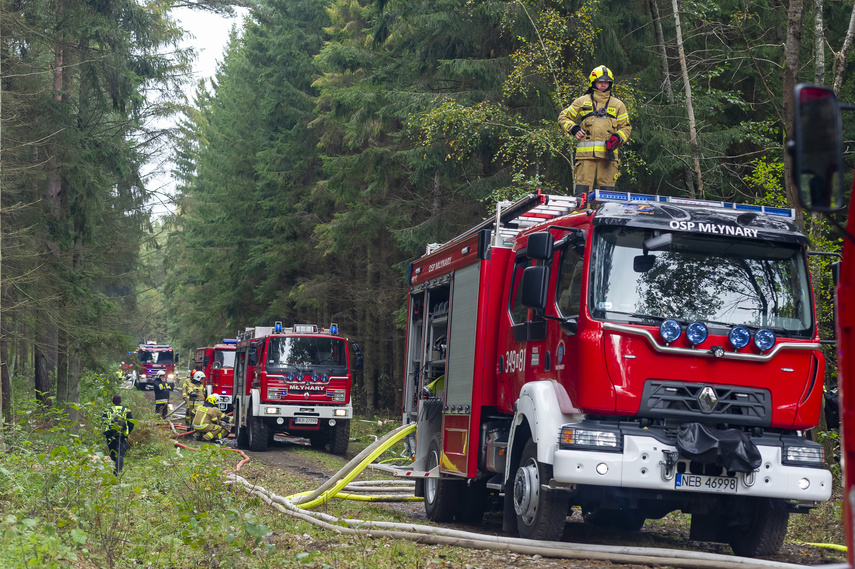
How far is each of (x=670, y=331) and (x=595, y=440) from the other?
1011mm

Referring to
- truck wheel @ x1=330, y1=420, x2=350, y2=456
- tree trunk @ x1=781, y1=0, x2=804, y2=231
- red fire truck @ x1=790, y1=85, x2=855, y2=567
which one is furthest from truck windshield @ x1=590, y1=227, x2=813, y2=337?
truck wheel @ x1=330, y1=420, x2=350, y2=456

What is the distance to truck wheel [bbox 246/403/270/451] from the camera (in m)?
20.5

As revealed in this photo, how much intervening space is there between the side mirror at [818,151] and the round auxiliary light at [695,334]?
13.0 ft

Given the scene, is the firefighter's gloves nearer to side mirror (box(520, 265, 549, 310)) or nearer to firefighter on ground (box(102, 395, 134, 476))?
→ side mirror (box(520, 265, 549, 310))

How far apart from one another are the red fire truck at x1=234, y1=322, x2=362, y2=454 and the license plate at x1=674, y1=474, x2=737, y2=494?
13578mm

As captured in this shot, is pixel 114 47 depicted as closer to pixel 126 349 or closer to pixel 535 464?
pixel 126 349

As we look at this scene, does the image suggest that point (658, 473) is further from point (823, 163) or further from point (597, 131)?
point (597, 131)

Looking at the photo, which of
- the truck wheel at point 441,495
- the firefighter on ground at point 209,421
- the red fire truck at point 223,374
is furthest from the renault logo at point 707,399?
the red fire truck at point 223,374

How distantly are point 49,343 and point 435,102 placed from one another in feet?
33.5

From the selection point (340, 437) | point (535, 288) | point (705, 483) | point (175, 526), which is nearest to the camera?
point (705, 483)

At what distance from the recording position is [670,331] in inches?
271

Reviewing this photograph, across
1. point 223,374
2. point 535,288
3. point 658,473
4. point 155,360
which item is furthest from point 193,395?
point 155,360

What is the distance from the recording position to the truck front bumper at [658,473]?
6781 millimetres

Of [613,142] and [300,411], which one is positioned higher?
[613,142]
